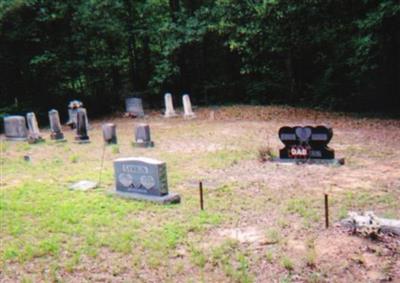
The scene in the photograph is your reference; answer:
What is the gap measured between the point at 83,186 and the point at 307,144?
4.60 metres

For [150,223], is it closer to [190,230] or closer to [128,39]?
[190,230]

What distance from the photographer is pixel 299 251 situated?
531 cm

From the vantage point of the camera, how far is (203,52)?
72.9ft

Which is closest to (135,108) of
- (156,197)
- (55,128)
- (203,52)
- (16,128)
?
(55,128)

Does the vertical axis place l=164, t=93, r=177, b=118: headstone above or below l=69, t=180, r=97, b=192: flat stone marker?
above

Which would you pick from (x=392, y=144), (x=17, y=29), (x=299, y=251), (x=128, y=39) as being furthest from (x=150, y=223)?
(x=128, y=39)

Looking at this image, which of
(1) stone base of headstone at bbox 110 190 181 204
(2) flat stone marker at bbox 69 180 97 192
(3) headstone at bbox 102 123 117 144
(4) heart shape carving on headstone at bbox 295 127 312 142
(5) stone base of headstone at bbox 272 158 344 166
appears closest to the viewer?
(1) stone base of headstone at bbox 110 190 181 204

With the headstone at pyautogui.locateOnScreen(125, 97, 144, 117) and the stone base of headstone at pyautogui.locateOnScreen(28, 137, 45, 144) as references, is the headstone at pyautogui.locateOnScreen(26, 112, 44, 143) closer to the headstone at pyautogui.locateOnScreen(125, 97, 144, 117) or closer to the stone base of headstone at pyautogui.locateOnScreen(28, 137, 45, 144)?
the stone base of headstone at pyautogui.locateOnScreen(28, 137, 45, 144)

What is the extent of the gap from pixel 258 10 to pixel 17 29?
9.39 m

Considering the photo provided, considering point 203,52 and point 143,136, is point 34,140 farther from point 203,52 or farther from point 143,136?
point 203,52

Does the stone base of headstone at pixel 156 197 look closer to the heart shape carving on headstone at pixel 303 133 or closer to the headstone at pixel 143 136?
the heart shape carving on headstone at pixel 303 133

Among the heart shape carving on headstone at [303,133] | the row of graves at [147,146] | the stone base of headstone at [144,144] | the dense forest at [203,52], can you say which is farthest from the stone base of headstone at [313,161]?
the dense forest at [203,52]

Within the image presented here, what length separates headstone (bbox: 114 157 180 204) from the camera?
24.1 feet

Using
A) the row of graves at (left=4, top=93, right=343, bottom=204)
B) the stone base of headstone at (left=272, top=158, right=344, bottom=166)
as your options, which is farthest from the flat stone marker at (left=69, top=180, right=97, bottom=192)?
the stone base of headstone at (left=272, top=158, right=344, bottom=166)
